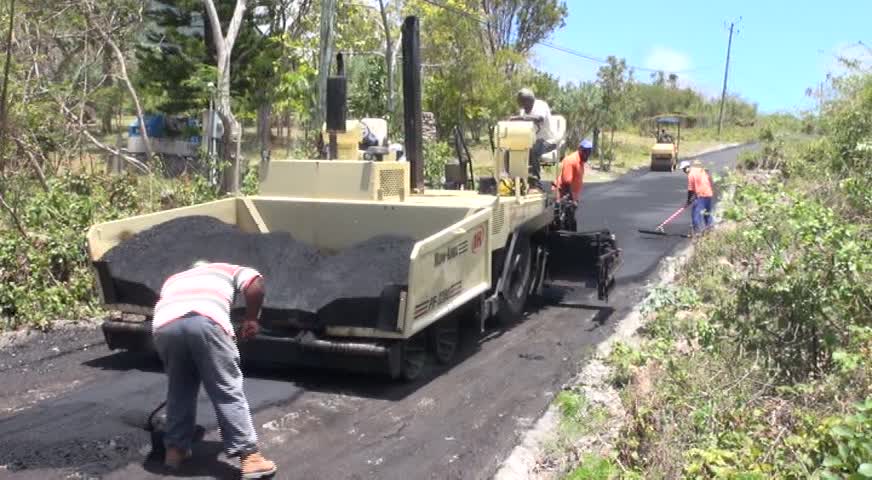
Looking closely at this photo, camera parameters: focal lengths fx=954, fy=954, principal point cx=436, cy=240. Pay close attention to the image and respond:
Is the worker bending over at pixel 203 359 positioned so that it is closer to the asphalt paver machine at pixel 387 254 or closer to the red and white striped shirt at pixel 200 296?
the red and white striped shirt at pixel 200 296

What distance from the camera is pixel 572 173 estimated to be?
1071 cm

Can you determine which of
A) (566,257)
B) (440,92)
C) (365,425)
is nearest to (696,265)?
(566,257)

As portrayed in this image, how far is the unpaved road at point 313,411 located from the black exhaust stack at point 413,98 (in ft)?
5.69

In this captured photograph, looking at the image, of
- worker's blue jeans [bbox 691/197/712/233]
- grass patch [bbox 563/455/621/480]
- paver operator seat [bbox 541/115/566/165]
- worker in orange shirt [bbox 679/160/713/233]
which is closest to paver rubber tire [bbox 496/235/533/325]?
paver operator seat [bbox 541/115/566/165]

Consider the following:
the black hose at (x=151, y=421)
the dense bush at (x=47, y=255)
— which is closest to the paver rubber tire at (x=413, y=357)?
the black hose at (x=151, y=421)

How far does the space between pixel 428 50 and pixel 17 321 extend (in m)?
26.6

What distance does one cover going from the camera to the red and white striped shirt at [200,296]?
514 cm

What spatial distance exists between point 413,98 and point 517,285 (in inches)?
81.4

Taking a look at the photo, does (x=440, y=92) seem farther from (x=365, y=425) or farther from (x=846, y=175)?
(x=365, y=425)

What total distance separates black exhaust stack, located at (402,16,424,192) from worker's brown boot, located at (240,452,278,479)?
13.9 feet

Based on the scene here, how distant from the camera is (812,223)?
18.7 feet

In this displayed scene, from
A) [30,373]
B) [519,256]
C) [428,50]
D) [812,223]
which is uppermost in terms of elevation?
[428,50]

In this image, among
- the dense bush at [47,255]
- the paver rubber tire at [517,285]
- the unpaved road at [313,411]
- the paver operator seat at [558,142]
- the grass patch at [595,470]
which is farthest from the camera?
the paver operator seat at [558,142]

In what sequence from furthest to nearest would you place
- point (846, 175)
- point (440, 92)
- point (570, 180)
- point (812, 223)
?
point (440, 92) < point (846, 175) < point (570, 180) < point (812, 223)
